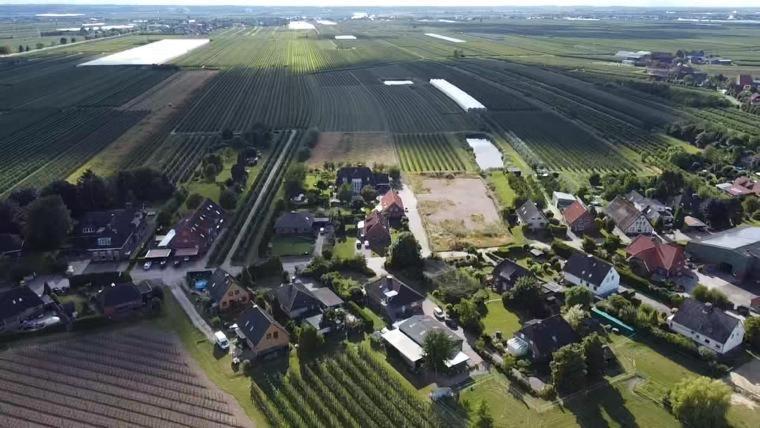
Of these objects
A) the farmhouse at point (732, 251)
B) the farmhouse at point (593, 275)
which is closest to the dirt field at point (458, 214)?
the farmhouse at point (593, 275)

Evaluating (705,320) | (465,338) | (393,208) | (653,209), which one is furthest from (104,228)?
(653,209)

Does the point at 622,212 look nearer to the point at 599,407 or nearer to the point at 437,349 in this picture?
the point at 599,407

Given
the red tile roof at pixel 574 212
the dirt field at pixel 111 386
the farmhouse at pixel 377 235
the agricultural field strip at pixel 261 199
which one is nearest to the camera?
the dirt field at pixel 111 386

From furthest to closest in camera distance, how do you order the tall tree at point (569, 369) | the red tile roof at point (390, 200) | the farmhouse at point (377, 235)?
the red tile roof at point (390, 200) < the farmhouse at point (377, 235) < the tall tree at point (569, 369)

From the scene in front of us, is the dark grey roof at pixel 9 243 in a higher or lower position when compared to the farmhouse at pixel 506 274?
lower

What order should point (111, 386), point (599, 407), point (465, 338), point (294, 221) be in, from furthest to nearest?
point (294, 221)
point (465, 338)
point (111, 386)
point (599, 407)

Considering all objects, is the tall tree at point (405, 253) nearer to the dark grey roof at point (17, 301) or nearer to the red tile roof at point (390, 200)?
the red tile roof at point (390, 200)
